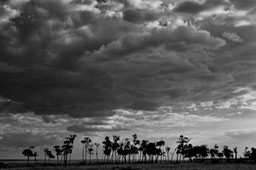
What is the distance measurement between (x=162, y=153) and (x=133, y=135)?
2423 centimetres

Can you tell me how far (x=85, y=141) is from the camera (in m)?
191

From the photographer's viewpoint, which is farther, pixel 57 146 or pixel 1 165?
pixel 57 146

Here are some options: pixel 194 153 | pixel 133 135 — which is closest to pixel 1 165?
pixel 133 135

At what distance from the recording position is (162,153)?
19988cm

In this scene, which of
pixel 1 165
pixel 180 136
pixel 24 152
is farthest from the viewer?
pixel 24 152

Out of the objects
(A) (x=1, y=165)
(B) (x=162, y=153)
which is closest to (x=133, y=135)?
(B) (x=162, y=153)

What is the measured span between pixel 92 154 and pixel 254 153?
3627 inches

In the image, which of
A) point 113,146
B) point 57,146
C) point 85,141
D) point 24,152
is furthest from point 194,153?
point 24,152

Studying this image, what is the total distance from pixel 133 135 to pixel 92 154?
2899cm

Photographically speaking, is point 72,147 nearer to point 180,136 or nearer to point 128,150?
point 128,150

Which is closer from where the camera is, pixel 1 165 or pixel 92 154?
pixel 1 165

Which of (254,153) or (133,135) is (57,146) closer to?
(133,135)

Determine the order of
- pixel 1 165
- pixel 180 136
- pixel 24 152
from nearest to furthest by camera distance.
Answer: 1. pixel 1 165
2. pixel 180 136
3. pixel 24 152

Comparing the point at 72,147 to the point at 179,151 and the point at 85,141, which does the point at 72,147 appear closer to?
the point at 85,141
